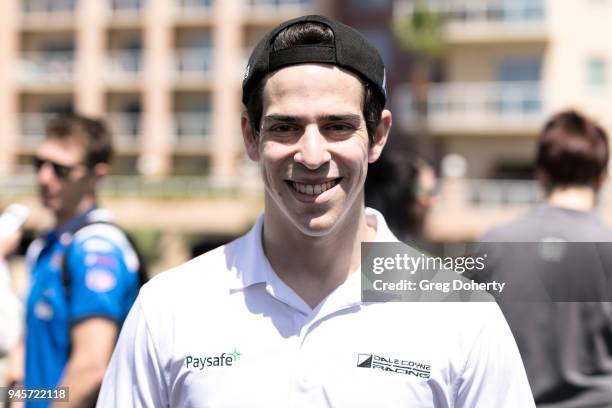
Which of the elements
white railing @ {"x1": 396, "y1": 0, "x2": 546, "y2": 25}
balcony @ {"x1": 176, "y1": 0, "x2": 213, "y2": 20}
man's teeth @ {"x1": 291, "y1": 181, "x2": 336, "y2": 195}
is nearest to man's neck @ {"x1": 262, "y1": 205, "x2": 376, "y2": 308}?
man's teeth @ {"x1": 291, "y1": 181, "x2": 336, "y2": 195}

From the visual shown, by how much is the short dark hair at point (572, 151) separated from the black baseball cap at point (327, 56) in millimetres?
1719

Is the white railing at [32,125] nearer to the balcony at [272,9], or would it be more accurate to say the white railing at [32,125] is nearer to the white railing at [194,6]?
the white railing at [194,6]

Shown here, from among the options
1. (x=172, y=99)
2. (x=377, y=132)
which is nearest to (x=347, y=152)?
(x=377, y=132)

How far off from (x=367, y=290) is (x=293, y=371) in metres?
0.36

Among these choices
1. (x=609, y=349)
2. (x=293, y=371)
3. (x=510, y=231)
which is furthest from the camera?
(x=510, y=231)

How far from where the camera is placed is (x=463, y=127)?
33.2m

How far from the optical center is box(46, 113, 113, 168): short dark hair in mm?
4324

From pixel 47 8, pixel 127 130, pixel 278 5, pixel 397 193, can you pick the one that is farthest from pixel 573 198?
pixel 47 8

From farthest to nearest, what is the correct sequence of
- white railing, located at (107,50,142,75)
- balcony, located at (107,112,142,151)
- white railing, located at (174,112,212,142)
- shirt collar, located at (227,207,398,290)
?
white railing, located at (107,50,142,75), balcony, located at (107,112,142,151), white railing, located at (174,112,212,142), shirt collar, located at (227,207,398,290)

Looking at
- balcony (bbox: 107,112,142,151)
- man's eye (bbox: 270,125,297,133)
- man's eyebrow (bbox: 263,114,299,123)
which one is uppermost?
man's eyebrow (bbox: 263,114,299,123)

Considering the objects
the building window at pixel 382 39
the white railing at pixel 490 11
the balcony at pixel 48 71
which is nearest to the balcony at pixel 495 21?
the white railing at pixel 490 11

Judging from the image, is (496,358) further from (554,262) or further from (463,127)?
(463,127)

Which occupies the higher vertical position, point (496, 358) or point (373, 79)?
point (373, 79)

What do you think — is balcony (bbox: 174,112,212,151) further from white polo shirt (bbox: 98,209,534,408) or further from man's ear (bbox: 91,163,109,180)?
white polo shirt (bbox: 98,209,534,408)
